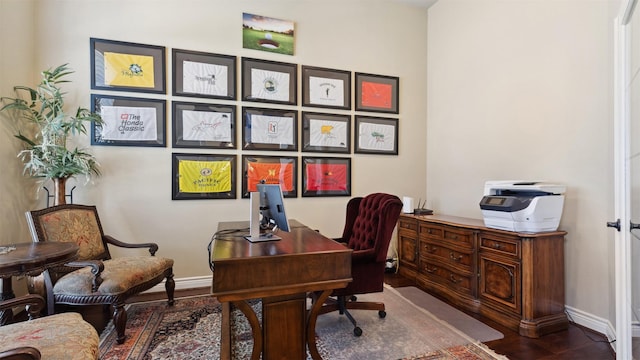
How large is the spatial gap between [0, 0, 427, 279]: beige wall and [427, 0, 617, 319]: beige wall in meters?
0.42

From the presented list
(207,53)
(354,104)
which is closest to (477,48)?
(354,104)

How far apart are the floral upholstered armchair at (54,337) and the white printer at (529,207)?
2856mm

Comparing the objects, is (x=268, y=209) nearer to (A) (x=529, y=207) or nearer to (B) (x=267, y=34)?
(A) (x=529, y=207)

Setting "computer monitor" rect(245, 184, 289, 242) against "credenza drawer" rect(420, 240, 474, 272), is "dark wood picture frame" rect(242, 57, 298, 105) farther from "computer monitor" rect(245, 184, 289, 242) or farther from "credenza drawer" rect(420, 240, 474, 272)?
"credenza drawer" rect(420, 240, 474, 272)

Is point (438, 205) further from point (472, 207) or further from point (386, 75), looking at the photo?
point (386, 75)

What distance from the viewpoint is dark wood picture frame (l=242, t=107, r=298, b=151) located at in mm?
3459

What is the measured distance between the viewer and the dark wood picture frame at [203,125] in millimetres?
3221

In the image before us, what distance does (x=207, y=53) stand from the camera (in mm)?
3312

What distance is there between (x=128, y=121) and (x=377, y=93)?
2.96 m

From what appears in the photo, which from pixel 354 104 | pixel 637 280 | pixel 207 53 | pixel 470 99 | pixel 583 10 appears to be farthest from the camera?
pixel 354 104

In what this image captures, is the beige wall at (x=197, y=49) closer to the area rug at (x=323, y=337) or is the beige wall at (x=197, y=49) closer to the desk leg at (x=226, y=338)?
the area rug at (x=323, y=337)

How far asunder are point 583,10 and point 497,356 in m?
2.79

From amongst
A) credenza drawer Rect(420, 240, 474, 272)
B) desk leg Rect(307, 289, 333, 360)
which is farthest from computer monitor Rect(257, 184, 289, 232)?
credenza drawer Rect(420, 240, 474, 272)

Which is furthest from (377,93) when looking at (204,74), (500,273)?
(500,273)
